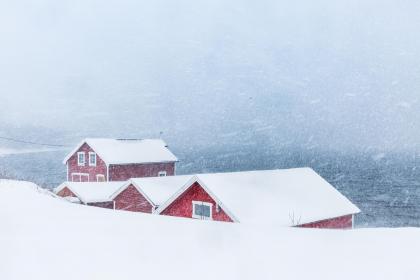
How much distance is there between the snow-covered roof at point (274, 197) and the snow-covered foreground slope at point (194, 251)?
1140 cm

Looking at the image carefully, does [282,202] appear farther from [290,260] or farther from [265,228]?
[290,260]

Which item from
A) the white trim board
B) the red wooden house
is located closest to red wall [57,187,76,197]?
the red wooden house

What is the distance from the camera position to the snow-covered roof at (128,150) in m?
39.0

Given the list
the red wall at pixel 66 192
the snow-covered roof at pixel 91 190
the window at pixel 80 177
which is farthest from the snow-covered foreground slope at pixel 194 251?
the window at pixel 80 177

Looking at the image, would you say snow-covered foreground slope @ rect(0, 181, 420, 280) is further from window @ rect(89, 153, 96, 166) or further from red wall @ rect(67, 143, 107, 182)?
window @ rect(89, 153, 96, 166)

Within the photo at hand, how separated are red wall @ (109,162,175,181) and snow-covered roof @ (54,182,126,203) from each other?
13.9 ft

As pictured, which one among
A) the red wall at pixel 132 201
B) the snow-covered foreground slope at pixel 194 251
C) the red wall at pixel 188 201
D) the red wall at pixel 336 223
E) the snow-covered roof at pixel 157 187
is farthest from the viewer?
the red wall at pixel 132 201

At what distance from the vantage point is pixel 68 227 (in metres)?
8.09

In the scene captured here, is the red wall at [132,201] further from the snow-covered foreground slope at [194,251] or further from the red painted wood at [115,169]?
the snow-covered foreground slope at [194,251]

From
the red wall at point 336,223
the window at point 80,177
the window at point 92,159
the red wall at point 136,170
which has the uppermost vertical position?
the window at point 92,159

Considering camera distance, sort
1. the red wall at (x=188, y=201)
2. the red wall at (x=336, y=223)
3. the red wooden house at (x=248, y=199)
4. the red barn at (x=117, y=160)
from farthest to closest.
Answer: the red barn at (x=117, y=160)
the red wall at (x=336, y=223)
the red wall at (x=188, y=201)
the red wooden house at (x=248, y=199)

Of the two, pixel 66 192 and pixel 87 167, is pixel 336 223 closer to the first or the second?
pixel 66 192

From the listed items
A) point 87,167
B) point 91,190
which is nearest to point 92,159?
point 87,167

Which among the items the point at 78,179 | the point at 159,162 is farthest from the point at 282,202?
the point at 78,179
